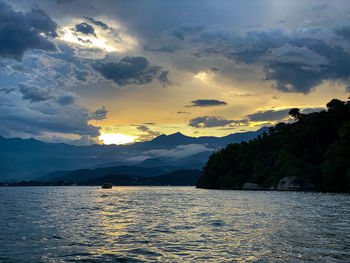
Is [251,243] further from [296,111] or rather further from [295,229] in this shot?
→ [296,111]

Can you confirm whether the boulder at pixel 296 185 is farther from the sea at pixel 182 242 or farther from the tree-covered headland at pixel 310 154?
the sea at pixel 182 242

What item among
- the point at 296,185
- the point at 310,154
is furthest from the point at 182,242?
the point at 310,154

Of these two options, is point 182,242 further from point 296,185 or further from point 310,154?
point 310,154

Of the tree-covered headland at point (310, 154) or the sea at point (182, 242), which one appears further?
the tree-covered headland at point (310, 154)

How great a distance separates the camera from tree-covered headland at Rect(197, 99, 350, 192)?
108 m

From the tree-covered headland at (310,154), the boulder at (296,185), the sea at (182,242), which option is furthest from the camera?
the boulder at (296,185)

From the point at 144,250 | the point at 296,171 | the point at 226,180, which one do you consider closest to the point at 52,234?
the point at 144,250

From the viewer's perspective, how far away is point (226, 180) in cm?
19900

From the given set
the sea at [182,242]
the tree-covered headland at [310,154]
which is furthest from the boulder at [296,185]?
the sea at [182,242]

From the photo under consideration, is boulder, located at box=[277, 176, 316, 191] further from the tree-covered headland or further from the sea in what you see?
the sea

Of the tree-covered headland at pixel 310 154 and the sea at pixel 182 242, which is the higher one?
the tree-covered headland at pixel 310 154

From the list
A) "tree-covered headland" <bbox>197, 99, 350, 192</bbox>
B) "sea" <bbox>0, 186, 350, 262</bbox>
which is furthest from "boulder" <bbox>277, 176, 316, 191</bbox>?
"sea" <bbox>0, 186, 350, 262</bbox>

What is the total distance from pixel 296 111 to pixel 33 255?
197 meters

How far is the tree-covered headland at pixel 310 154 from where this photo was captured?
10756cm
